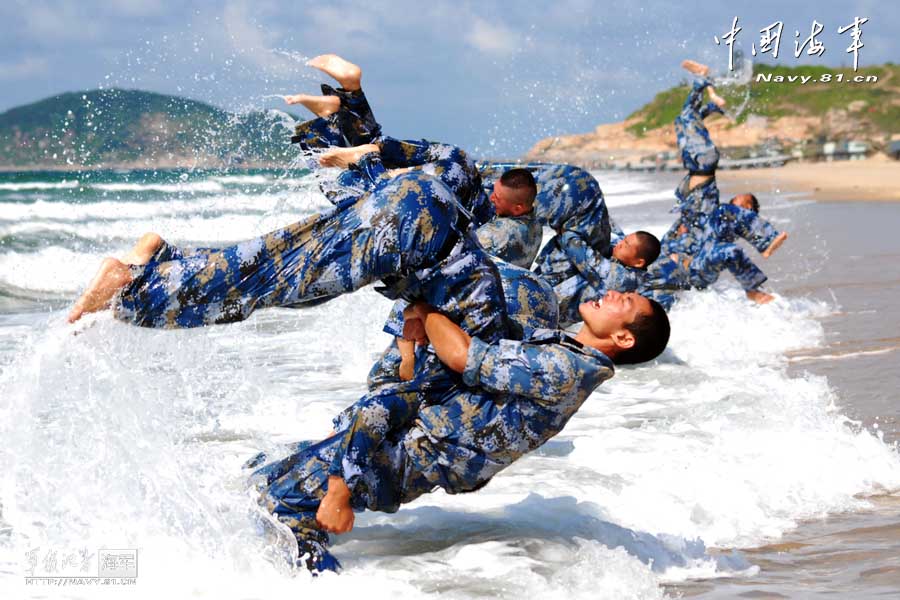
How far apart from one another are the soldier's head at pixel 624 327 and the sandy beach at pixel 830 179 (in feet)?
73.3

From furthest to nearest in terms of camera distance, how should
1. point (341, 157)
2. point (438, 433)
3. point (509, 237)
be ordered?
point (509, 237)
point (341, 157)
point (438, 433)

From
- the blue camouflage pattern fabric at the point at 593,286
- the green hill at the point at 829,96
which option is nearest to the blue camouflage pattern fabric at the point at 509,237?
the blue camouflage pattern fabric at the point at 593,286

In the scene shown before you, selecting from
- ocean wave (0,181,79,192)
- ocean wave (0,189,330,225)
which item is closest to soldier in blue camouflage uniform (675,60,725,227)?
ocean wave (0,189,330,225)

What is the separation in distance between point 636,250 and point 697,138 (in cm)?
378

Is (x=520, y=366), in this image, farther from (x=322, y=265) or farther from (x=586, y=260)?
(x=586, y=260)

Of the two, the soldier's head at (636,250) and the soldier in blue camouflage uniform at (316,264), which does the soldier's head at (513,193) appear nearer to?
the soldier's head at (636,250)

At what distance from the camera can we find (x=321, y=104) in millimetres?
5156

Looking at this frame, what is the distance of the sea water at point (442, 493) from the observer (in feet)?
13.1

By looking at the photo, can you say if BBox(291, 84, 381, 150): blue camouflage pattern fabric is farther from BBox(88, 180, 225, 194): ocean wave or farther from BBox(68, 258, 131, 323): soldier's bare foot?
BBox(88, 180, 225, 194): ocean wave

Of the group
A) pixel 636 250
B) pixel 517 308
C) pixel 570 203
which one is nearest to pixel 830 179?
pixel 636 250

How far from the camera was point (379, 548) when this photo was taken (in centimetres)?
436

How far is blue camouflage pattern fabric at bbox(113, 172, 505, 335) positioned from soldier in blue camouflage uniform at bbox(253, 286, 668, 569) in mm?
203

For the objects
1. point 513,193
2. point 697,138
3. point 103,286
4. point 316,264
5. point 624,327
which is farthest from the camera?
point 697,138

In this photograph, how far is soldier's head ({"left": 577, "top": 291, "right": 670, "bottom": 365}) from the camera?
4.21 meters
